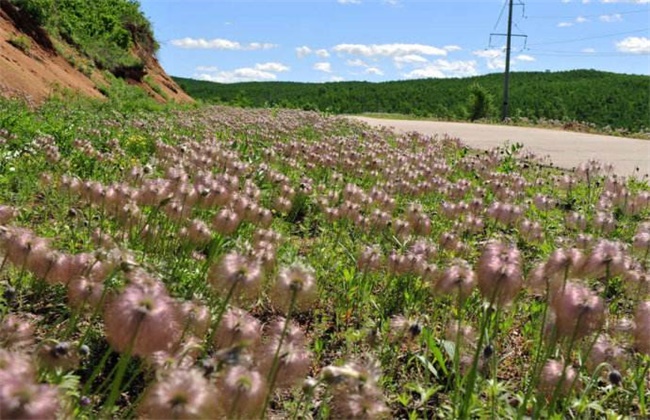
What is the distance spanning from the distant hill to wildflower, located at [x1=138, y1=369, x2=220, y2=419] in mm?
20209

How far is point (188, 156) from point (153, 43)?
53.6m

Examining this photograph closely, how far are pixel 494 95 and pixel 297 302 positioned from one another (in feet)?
451

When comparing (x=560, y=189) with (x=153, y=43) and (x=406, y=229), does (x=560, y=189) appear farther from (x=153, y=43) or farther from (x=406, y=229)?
(x=153, y=43)

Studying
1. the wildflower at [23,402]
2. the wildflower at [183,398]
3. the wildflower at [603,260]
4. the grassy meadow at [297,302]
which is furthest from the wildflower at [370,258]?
the wildflower at [23,402]

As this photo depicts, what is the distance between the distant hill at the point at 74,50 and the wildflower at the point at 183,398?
20.2 m

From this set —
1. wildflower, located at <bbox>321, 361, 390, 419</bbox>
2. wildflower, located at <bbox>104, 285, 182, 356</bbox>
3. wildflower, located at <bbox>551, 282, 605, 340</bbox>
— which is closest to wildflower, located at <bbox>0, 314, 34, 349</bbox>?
wildflower, located at <bbox>104, 285, 182, 356</bbox>

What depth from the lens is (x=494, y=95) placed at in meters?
134

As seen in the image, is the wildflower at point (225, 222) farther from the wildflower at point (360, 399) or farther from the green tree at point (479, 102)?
the green tree at point (479, 102)

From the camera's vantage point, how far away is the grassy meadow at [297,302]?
2033mm

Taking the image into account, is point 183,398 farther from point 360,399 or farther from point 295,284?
point 295,284

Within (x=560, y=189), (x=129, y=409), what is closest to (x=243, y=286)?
(x=129, y=409)

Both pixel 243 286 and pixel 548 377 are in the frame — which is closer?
pixel 243 286

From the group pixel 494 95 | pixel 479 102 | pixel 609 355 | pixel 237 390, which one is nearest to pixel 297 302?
pixel 237 390

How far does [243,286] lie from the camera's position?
2543mm
